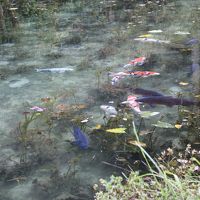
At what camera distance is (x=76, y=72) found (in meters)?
4.88

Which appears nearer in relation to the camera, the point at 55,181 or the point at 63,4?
the point at 55,181

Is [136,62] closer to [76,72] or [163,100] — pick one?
[76,72]

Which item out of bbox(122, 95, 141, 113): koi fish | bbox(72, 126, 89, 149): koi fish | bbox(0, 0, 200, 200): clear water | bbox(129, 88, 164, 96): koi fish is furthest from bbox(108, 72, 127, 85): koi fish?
bbox(72, 126, 89, 149): koi fish

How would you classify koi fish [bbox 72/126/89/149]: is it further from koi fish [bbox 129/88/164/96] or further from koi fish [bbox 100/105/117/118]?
koi fish [bbox 129/88/164/96]

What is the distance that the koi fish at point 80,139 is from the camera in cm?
326

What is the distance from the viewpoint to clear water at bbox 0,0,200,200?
2939 millimetres

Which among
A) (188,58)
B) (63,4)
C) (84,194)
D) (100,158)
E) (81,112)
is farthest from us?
(63,4)

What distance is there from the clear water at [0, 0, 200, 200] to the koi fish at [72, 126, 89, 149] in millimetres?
48

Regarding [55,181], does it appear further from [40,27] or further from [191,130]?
[40,27]

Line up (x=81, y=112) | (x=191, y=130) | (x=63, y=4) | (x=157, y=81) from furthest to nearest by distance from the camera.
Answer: (x=63, y=4), (x=157, y=81), (x=81, y=112), (x=191, y=130)

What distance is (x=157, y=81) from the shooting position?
4.44 m

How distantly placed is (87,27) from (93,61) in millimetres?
1929

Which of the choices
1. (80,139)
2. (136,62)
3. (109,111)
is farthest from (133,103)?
(136,62)

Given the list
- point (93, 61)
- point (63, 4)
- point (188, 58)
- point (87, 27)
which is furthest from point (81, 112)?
point (63, 4)
